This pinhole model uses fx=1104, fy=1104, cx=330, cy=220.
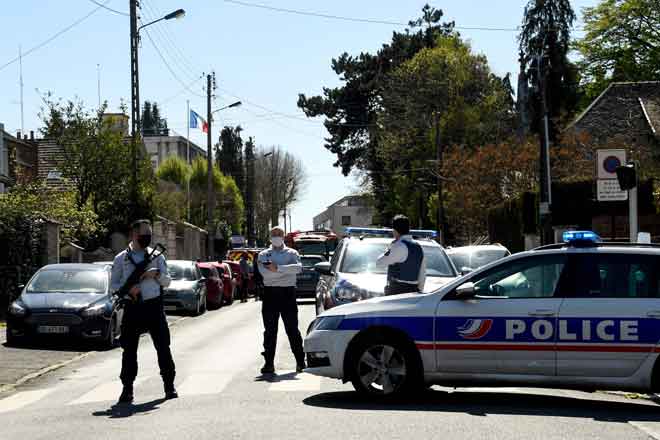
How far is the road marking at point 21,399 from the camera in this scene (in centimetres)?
1145

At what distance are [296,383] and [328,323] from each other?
1689 millimetres

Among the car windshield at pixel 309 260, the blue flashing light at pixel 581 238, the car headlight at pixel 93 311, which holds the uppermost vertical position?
the blue flashing light at pixel 581 238

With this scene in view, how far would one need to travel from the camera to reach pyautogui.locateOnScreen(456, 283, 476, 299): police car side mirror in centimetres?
1040

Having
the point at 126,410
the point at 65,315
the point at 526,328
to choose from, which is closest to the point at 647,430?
the point at 526,328

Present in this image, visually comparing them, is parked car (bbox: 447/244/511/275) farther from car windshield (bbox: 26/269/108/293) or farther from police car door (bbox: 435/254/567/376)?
police car door (bbox: 435/254/567/376)

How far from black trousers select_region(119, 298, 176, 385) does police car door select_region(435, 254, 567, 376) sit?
113 inches

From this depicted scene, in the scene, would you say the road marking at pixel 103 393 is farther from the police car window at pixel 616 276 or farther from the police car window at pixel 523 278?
the police car window at pixel 616 276

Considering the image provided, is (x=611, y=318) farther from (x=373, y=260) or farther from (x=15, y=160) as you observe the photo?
(x=15, y=160)

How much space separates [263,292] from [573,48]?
169ft

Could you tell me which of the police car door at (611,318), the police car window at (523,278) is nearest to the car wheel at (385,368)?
the police car window at (523,278)

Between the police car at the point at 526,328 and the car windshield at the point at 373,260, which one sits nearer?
the police car at the point at 526,328

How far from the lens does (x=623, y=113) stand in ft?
180

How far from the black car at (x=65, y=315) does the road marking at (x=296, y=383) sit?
594 cm

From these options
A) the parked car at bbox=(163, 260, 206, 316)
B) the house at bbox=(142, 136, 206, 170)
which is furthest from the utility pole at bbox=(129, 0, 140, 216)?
the house at bbox=(142, 136, 206, 170)
